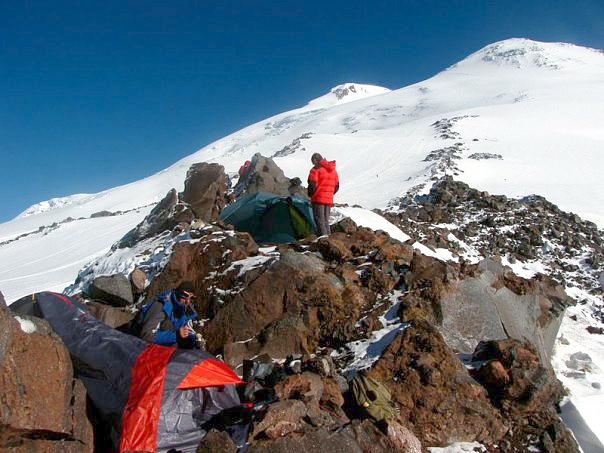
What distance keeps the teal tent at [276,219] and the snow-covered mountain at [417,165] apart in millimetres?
8012

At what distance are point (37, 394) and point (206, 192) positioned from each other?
8798 millimetres

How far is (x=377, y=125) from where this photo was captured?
66.2 metres

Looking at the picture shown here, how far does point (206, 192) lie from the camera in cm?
1209

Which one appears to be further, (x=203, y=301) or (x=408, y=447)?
(x=203, y=301)

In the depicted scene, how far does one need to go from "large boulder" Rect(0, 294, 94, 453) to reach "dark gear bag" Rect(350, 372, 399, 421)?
2.50 m

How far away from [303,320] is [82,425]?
282cm

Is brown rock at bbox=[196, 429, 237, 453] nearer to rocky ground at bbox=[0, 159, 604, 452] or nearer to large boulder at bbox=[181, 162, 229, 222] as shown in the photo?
rocky ground at bbox=[0, 159, 604, 452]

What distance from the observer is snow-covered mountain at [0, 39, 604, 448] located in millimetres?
19297

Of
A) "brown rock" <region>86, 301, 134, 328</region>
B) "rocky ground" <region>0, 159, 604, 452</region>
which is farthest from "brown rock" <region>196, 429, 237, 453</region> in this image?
"brown rock" <region>86, 301, 134, 328</region>

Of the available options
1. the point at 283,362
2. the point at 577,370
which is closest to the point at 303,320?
the point at 283,362

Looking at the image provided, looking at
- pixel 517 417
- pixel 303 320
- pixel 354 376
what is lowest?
pixel 517 417

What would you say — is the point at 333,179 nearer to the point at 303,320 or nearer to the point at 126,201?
the point at 303,320

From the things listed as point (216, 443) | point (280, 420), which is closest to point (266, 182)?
point (280, 420)

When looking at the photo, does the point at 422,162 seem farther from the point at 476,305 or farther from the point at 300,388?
the point at 300,388
